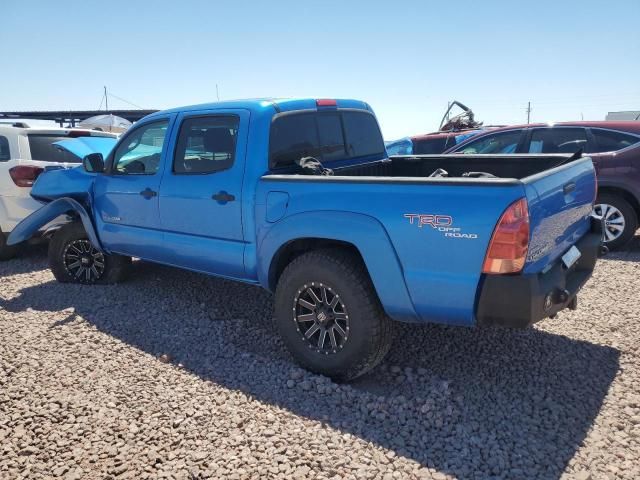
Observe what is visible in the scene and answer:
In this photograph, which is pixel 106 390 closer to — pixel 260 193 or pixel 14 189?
pixel 260 193

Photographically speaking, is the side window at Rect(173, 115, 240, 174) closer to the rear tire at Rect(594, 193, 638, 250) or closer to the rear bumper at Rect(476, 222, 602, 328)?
the rear bumper at Rect(476, 222, 602, 328)

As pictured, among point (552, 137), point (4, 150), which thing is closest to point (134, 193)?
point (4, 150)

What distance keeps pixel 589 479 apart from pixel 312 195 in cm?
214

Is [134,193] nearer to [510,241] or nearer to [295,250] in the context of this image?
[295,250]

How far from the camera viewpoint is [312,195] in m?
3.23

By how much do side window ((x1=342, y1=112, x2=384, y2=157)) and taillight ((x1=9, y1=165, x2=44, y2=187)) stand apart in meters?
4.10

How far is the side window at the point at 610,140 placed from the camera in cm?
643

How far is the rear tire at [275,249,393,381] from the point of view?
3123mm

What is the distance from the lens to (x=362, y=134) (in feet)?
15.2

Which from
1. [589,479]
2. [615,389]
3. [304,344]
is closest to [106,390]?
[304,344]

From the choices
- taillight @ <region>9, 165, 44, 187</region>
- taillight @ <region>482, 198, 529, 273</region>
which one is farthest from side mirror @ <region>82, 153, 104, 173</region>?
taillight @ <region>482, 198, 529, 273</region>

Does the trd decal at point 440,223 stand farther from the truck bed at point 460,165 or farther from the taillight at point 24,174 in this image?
the taillight at point 24,174

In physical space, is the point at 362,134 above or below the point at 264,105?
below

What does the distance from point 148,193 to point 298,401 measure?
2.43m
